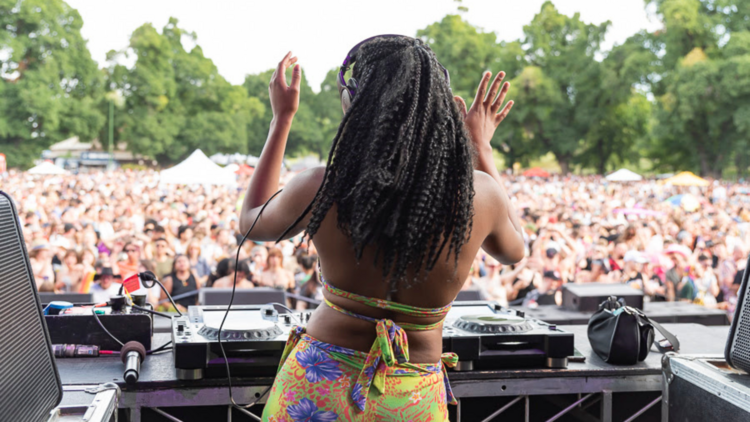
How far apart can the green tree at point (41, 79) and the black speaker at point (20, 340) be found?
157 feet

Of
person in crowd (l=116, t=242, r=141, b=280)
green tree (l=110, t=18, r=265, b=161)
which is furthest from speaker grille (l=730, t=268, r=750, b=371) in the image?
green tree (l=110, t=18, r=265, b=161)

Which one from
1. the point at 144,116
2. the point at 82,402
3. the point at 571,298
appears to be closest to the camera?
the point at 82,402

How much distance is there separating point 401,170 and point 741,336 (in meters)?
1.48

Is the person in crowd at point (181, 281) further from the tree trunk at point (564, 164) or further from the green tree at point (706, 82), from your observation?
the tree trunk at point (564, 164)

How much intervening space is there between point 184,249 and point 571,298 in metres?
6.33

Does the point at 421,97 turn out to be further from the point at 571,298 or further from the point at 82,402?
the point at 571,298

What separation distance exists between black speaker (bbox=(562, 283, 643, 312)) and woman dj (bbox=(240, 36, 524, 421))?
2579mm

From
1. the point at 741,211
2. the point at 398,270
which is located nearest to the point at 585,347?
→ the point at 398,270

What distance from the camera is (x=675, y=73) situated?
4269cm

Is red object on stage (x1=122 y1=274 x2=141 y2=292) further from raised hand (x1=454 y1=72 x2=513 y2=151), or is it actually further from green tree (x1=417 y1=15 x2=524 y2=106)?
green tree (x1=417 y1=15 x2=524 y2=106)

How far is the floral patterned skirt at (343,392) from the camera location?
1609mm

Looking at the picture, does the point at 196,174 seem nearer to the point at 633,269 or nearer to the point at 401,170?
the point at 633,269

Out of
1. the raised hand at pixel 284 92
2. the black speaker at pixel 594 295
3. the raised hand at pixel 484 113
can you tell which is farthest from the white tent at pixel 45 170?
the raised hand at pixel 484 113

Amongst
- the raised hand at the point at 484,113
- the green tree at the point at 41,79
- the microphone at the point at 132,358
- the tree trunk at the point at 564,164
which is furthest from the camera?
the tree trunk at the point at 564,164
